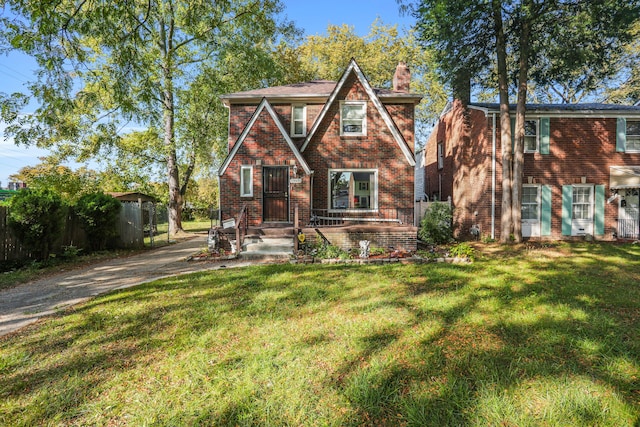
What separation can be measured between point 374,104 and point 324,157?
302 cm

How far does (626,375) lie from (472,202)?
12761 millimetres

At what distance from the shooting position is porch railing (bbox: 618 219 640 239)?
14.0 meters

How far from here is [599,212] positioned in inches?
550

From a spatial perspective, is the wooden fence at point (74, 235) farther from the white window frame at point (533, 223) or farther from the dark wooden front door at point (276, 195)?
the white window frame at point (533, 223)

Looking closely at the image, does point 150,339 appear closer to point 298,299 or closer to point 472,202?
point 298,299

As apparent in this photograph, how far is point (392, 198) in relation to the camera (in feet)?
41.1

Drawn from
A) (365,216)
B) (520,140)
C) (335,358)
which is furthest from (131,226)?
(520,140)

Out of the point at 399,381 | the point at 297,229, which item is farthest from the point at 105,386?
the point at 297,229

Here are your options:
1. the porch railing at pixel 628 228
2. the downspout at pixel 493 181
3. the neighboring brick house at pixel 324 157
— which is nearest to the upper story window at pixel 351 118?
the neighboring brick house at pixel 324 157

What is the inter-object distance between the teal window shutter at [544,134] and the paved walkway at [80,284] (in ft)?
47.1

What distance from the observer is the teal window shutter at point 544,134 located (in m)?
13.9

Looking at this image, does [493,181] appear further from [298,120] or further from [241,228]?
[241,228]

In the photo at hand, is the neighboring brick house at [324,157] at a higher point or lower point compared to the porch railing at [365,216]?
Result: higher

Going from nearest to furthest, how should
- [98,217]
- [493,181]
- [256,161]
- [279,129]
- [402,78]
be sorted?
[98,217] < [279,129] < [256,161] < [493,181] < [402,78]
